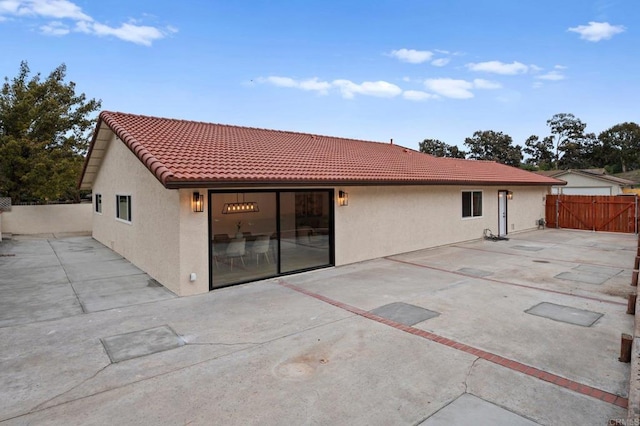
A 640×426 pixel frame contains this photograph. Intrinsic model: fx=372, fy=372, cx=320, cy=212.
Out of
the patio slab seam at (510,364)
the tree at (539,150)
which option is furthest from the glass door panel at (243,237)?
the tree at (539,150)

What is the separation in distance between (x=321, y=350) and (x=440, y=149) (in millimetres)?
59884

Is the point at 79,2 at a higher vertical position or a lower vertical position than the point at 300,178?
higher

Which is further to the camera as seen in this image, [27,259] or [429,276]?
[27,259]

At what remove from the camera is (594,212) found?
60.8 ft

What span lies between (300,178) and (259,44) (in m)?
13.3

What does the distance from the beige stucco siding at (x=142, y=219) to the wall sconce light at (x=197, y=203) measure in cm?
30

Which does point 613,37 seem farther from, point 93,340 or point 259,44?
point 93,340

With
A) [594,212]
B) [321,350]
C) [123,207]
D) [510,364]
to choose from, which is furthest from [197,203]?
[594,212]

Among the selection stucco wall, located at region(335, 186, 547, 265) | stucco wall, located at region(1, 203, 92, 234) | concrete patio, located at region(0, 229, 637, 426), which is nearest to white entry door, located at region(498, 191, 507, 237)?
stucco wall, located at region(335, 186, 547, 265)

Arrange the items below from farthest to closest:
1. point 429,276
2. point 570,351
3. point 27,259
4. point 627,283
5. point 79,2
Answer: point 79,2
point 27,259
point 429,276
point 627,283
point 570,351

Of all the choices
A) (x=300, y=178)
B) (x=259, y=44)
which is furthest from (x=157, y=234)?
(x=259, y=44)

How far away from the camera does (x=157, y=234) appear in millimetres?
8758

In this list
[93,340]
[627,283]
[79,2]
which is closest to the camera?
[93,340]

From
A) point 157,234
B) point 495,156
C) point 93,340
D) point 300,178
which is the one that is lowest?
point 93,340
